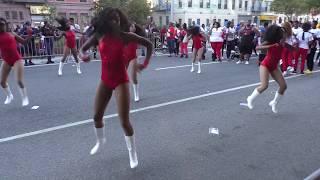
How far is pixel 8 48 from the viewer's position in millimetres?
7344

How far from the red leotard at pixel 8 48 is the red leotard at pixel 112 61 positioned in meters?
3.84

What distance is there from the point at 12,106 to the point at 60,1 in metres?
40.5

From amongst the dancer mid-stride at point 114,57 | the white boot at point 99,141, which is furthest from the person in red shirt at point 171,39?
the dancer mid-stride at point 114,57

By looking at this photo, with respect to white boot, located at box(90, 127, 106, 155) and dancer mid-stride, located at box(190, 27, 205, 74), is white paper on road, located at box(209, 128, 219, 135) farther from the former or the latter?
dancer mid-stride, located at box(190, 27, 205, 74)

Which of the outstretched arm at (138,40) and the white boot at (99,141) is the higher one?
the outstretched arm at (138,40)

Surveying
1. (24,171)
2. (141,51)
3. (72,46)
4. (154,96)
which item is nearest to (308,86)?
(154,96)

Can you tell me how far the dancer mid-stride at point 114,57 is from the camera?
405cm

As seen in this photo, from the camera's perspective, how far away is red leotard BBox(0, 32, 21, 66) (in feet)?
24.0

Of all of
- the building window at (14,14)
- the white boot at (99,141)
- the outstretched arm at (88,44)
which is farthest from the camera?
the building window at (14,14)

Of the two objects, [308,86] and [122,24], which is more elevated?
[122,24]

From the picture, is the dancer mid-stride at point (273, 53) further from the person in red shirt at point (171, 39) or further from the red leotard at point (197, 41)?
the person in red shirt at point (171, 39)

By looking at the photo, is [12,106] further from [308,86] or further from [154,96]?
[308,86]

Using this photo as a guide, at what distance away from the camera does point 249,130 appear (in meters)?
6.07

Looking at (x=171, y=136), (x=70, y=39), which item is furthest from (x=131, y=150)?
(x=70, y=39)
